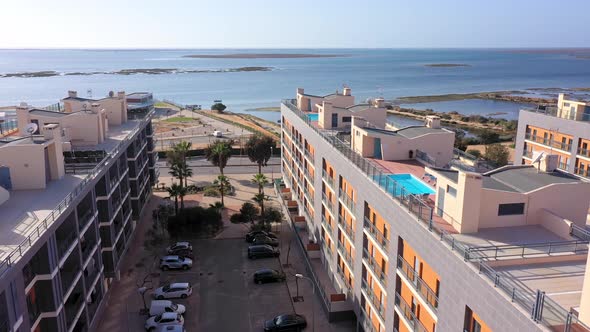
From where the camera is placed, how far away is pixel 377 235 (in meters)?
25.5

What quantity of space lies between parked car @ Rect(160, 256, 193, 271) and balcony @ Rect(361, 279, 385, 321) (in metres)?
17.0

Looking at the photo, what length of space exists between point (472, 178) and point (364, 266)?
11.0 m

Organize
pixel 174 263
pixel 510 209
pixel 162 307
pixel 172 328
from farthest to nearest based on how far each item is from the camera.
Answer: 1. pixel 174 263
2. pixel 162 307
3. pixel 172 328
4. pixel 510 209

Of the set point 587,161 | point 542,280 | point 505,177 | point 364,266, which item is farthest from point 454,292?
point 587,161

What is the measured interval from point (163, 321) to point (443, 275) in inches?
786

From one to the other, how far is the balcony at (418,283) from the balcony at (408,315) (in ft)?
4.50

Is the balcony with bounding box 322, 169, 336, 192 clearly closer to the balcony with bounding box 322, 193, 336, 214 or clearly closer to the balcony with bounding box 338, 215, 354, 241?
the balcony with bounding box 322, 193, 336, 214

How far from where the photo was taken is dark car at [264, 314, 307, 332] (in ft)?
99.7

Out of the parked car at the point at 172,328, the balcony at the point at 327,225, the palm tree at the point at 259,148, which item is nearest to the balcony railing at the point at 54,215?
the parked car at the point at 172,328

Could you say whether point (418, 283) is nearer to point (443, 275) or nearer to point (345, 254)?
point (443, 275)

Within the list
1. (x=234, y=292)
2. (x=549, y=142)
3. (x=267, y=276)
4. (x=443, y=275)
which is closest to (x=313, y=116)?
(x=267, y=276)

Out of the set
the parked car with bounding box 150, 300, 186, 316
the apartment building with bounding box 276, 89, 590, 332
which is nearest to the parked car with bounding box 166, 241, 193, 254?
the parked car with bounding box 150, 300, 186, 316

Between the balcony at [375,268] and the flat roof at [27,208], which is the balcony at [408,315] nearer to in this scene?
the balcony at [375,268]

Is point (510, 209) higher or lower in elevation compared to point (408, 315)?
higher
